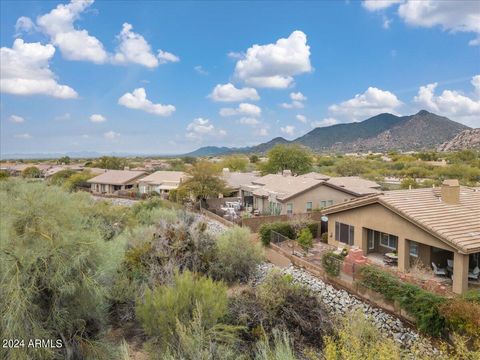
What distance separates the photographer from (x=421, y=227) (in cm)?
1800

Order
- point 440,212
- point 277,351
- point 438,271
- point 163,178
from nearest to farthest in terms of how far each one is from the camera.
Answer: point 277,351 < point 438,271 < point 440,212 < point 163,178

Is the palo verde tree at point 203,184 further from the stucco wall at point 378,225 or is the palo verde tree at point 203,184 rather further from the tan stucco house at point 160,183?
the stucco wall at point 378,225

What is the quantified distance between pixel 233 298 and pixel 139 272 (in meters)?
5.05

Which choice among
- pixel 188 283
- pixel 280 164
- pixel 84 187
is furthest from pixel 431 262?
pixel 84 187

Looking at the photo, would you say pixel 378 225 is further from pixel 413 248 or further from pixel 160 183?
pixel 160 183

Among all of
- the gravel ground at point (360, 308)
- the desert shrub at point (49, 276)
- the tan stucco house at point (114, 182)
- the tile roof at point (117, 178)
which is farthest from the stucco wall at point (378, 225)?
the tile roof at point (117, 178)

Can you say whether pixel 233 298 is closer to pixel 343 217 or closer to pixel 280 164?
pixel 343 217

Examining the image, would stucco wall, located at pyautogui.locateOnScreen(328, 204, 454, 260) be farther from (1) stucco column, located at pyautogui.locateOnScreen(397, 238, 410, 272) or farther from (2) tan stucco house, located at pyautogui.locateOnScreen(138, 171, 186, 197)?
(2) tan stucco house, located at pyautogui.locateOnScreen(138, 171, 186, 197)

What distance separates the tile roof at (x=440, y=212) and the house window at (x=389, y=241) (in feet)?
7.76

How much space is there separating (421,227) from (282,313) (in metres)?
8.18

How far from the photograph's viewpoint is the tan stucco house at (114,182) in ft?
221

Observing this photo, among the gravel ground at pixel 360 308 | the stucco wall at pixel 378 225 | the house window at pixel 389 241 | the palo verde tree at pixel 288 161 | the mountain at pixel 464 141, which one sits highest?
the mountain at pixel 464 141

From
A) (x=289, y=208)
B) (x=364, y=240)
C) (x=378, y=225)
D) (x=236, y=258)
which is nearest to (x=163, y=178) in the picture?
(x=289, y=208)

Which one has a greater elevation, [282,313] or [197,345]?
[197,345]
